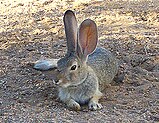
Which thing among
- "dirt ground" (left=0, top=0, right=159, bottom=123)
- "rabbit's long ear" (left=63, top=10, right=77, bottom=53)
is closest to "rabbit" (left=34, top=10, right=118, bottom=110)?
"rabbit's long ear" (left=63, top=10, right=77, bottom=53)

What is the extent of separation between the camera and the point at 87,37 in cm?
543

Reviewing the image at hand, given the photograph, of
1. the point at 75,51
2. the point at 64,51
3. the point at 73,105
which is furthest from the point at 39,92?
the point at 64,51

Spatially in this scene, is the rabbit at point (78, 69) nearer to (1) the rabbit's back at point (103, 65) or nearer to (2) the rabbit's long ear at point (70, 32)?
(2) the rabbit's long ear at point (70, 32)

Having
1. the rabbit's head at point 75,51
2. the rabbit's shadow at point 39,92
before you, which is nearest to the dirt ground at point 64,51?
the rabbit's shadow at point 39,92

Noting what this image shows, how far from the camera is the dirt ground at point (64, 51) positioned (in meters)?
5.00

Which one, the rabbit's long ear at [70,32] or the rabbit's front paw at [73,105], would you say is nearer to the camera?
the rabbit's front paw at [73,105]

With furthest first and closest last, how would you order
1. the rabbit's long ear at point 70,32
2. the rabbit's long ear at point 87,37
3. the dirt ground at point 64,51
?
the rabbit's long ear at point 87,37 < the rabbit's long ear at point 70,32 < the dirt ground at point 64,51

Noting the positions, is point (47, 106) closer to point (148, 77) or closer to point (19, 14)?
point (148, 77)

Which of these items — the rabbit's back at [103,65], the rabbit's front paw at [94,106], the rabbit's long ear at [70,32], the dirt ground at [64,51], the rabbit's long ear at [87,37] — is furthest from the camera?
the rabbit's back at [103,65]

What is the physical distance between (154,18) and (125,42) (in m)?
1.44

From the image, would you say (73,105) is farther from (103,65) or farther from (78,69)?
(103,65)

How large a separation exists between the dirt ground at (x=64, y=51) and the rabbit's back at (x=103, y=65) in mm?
108

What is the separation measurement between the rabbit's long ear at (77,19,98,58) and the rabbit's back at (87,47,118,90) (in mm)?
419

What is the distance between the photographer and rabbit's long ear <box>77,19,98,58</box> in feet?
17.5
